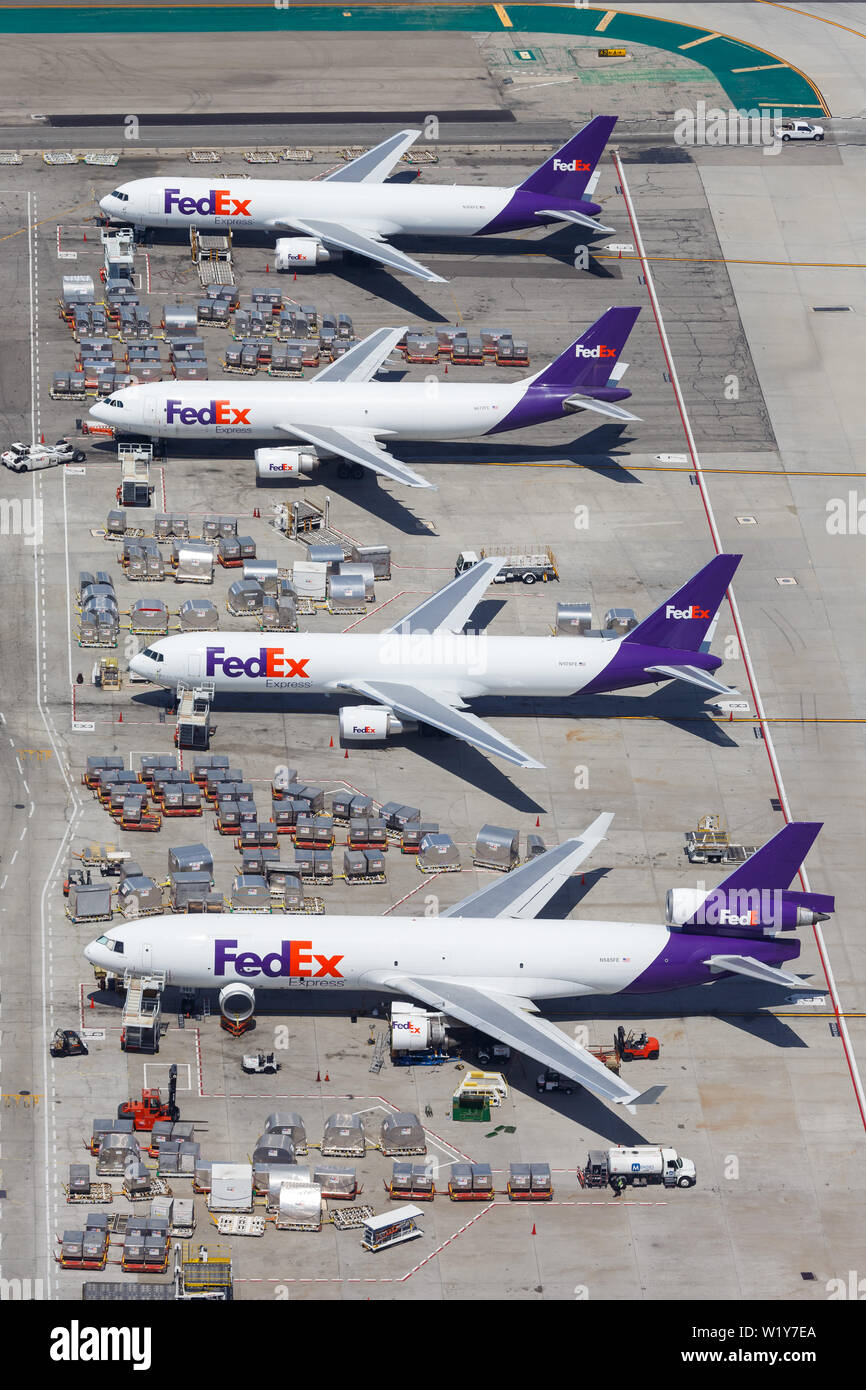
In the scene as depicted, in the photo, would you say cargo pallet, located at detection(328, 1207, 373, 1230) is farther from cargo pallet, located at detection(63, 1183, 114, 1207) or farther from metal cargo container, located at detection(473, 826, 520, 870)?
metal cargo container, located at detection(473, 826, 520, 870)

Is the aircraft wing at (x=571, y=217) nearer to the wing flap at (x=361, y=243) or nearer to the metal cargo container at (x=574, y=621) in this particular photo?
the wing flap at (x=361, y=243)

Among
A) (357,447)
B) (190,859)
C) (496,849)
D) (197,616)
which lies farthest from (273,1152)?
(357,447)

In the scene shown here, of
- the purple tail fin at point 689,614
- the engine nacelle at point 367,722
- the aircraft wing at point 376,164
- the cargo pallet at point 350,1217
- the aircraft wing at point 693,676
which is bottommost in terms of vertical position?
the cargo pallet at point 350,1217

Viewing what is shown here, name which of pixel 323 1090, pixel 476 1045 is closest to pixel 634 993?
pixel 476 1045

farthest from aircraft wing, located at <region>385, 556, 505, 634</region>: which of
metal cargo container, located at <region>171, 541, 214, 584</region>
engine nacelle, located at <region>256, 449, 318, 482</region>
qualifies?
engine nacelle, located at <region>256, 449, 318, 482</region>

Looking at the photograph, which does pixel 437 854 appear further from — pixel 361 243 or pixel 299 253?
pixel 299 253

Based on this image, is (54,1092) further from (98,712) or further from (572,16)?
(572,16)

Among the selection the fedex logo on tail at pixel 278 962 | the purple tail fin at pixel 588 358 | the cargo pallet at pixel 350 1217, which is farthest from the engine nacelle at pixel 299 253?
the cargo pallet at pixel 350 1217
